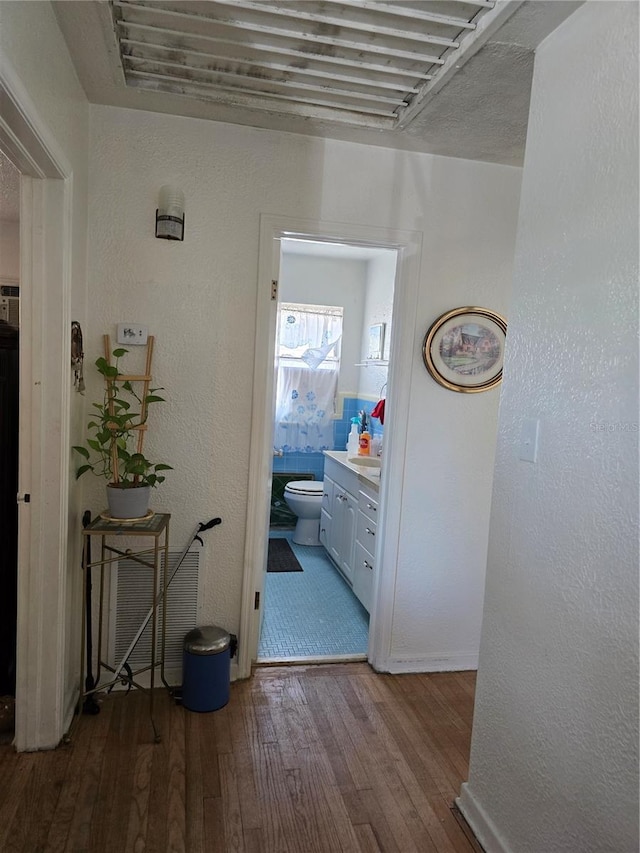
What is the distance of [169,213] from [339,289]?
2.85 metres

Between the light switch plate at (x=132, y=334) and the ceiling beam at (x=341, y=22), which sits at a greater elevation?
the ceiling beam at (x=341, y=22)

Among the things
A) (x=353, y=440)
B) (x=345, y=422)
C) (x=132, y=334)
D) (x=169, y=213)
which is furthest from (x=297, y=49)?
(x=345, y=422)

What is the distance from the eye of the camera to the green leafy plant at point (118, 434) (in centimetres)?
195

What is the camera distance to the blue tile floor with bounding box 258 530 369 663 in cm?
264

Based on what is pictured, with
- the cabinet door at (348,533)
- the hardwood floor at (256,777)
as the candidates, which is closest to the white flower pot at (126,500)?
the hardwood floor at (256,777)

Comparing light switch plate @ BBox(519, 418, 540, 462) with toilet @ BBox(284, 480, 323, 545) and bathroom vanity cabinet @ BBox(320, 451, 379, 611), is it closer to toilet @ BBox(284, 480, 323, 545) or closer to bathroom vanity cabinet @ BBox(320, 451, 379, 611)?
bathroom vanity cabinet @ BBox(320, 451, 379, 611)

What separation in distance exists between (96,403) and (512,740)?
74.8 inches

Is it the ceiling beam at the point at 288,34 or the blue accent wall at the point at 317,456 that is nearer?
the ceiling beam at the point at 288,34

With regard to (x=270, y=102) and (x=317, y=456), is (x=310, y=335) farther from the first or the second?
(x=270, y=102)

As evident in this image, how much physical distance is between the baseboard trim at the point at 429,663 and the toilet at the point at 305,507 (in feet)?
5.83

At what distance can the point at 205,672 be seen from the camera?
2105 mm

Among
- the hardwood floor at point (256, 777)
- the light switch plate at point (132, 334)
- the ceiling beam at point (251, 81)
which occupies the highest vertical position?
the ceiling beam at point (251, 81)

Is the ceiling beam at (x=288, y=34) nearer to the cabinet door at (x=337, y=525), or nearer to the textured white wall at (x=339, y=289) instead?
the cabinet door at (x=337, y=525)

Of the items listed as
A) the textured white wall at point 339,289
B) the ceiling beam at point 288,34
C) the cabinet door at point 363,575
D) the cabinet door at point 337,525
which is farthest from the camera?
the textured white wall at point 339,289
